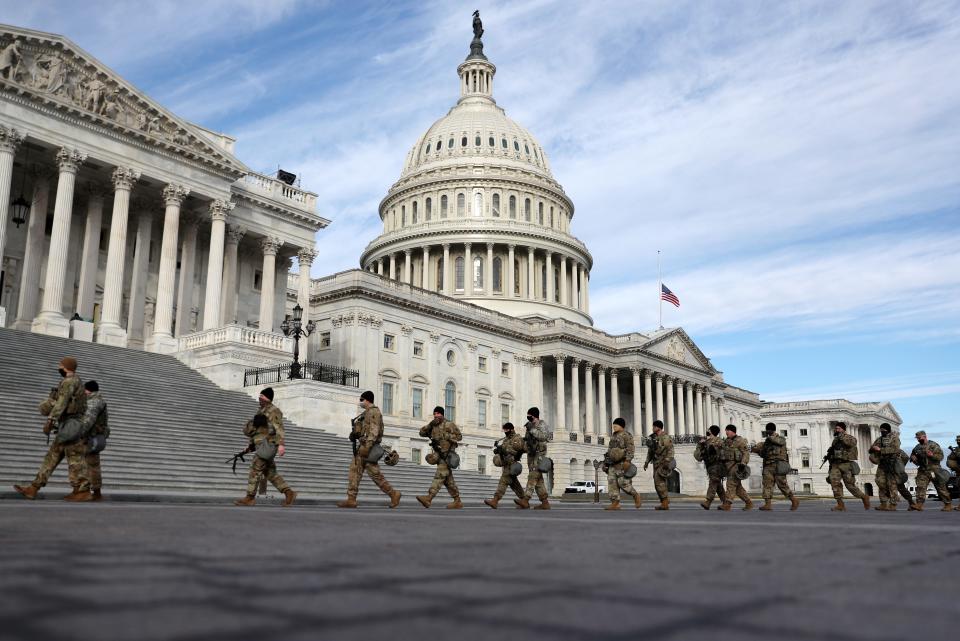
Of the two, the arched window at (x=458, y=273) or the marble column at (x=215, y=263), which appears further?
the arched window at (x=458, y=273)

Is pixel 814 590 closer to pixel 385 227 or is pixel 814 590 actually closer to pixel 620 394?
pixel 620 394

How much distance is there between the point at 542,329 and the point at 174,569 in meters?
70.8

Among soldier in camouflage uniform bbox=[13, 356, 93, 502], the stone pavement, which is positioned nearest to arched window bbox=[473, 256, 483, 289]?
soldier in camouflage uniform bbox=[13, 356, 93, 502]

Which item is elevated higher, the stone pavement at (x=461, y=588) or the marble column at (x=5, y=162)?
the marble column at (x=5, y=162)

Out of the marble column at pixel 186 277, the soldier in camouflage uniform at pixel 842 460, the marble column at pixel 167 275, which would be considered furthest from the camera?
the marble column at pixel 186 277

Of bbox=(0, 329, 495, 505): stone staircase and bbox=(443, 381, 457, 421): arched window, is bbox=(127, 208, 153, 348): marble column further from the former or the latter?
bbox=(443, 381, 457, 421): arched window

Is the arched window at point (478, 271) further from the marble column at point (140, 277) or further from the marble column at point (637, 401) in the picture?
the marble column at point (140, 277)

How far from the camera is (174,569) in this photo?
4.38m

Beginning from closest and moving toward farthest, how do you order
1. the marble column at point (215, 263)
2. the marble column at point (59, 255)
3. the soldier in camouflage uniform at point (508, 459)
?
the soldier in camouflage uniform at point (508, 459) → the marble column at point (59, 255) → the marble column at point (215, 263)

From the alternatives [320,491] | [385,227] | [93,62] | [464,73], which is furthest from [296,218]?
[464,73]

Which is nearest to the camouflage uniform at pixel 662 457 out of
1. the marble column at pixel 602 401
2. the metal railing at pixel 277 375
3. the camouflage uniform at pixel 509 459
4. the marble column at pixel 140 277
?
the camouflage uniform at pixel 509 459

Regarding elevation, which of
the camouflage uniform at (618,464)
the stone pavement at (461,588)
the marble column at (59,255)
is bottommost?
the stone pavement at (461,588)

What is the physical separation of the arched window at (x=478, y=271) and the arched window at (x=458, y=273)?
1456mm

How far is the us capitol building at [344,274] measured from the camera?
36938mm
